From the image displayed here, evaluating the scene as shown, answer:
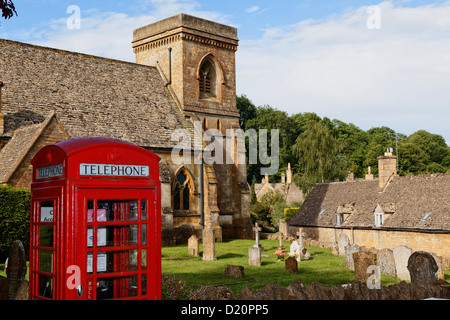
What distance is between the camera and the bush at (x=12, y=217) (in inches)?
882

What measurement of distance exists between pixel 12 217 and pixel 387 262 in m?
16.0

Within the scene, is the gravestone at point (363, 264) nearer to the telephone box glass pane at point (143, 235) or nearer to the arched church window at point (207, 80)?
the telephone box glass pane at point (143, 235)

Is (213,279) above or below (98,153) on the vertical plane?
below

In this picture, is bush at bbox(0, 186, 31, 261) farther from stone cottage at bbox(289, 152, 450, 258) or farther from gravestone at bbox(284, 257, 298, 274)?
stone cottage at bbox(289, 152, 450, 258)

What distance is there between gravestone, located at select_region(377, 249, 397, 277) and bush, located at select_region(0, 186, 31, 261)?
14911mm

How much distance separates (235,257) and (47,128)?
11409 millimetres

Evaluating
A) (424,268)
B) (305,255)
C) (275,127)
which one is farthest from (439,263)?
(275,127)

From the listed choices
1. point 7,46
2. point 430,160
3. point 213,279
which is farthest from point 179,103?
point 430,160

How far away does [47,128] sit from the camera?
24.9m

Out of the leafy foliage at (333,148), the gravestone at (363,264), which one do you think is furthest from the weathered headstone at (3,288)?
the leafy foliage at (333,148)

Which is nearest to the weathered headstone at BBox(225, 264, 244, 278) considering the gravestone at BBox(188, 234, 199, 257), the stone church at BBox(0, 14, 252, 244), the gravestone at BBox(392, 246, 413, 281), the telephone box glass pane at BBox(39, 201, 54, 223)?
the gravestone at BBox(392, 246, 413, 281)

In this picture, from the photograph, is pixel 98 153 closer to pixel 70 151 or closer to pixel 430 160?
pixel 70 151

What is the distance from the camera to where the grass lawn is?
1875cm

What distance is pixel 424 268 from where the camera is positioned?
12.6m
